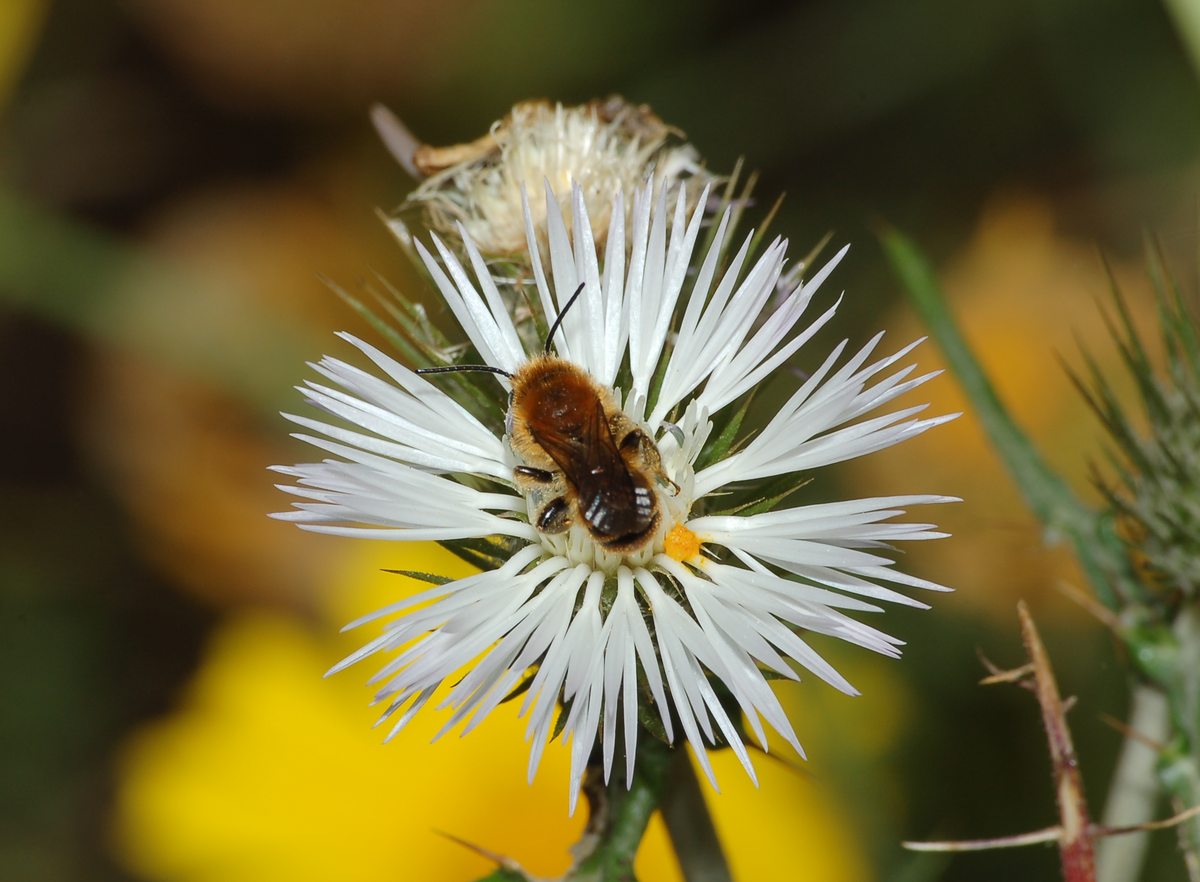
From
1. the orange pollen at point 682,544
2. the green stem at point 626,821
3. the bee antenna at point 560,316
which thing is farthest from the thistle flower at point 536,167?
the green stem at point 626,821

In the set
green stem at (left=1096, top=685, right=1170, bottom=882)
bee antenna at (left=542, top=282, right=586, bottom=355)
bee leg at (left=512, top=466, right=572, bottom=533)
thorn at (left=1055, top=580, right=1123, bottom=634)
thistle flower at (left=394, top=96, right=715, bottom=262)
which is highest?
thistle flower at (left=394, top=96, right=715, bottom=262)

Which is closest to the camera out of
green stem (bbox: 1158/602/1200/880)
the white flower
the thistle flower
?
the white flower

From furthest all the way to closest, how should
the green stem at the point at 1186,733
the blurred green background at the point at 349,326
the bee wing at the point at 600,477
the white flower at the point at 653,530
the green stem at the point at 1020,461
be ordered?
the blurred green background at the point at 349,326 < the green stem at the point at 1020,461 < the green stem at the point at 1186,733 < the bee wing at the point at 600,477 < the white flower at the point at 653,530

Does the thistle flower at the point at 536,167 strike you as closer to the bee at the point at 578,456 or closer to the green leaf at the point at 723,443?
the bee at the point at 578,456

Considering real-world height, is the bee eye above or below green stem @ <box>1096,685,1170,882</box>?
above

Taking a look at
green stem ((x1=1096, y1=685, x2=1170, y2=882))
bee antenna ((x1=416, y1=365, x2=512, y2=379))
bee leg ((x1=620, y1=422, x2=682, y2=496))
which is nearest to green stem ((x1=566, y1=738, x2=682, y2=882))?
bee leg ((x1=620, y1=422, x2=682, y2=496))


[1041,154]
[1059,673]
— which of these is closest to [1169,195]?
[1041,154]

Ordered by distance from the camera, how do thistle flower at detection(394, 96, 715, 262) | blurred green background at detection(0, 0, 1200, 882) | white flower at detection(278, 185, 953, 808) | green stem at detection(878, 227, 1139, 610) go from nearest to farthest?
white flower at detection(278, 185, 953, 808)
thistle flower at detection(394, 96, 715, 262)
green stem at detection(878, 227, 1139, 610)
blurred green background at detection(0, 0, 1200, 882)

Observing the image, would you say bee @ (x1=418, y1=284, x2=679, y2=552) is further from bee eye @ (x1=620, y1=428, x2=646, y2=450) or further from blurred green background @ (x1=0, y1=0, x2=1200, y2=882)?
blurred green background @ (x1=0, y1=0, x2=1200, y2=882)
